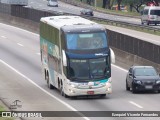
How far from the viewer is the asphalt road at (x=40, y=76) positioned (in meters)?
31.3

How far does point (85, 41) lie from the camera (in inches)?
1328

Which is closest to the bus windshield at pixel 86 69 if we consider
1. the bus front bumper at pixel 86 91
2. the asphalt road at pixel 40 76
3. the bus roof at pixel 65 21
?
the bus front bumper at pixel 86 91

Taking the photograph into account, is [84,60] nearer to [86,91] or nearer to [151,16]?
[86,91]

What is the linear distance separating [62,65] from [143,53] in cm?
1250

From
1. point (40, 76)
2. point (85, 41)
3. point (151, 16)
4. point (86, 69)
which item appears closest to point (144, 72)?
point (86, 69)

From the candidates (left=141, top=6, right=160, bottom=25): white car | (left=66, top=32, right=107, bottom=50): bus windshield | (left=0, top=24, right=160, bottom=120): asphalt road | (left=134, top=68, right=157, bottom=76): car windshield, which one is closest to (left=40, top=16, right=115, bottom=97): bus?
(left=66, top=32, right=107, bottom=50): bus windshield

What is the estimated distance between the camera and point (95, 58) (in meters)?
33.5

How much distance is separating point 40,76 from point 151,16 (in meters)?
48.2

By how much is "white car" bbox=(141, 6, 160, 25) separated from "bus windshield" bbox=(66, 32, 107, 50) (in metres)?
56.9

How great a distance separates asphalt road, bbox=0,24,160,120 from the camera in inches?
1233

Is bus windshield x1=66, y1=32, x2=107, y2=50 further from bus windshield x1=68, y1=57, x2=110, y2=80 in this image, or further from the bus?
bus windshield x1=68, y1=57, x2=110, y2=80

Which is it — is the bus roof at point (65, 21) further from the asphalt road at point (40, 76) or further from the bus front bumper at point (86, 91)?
the asphalt road at point (40, 76)

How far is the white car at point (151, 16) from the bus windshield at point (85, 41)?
56.9m

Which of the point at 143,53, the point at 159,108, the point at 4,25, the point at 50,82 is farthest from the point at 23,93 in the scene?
the point at 4,25
